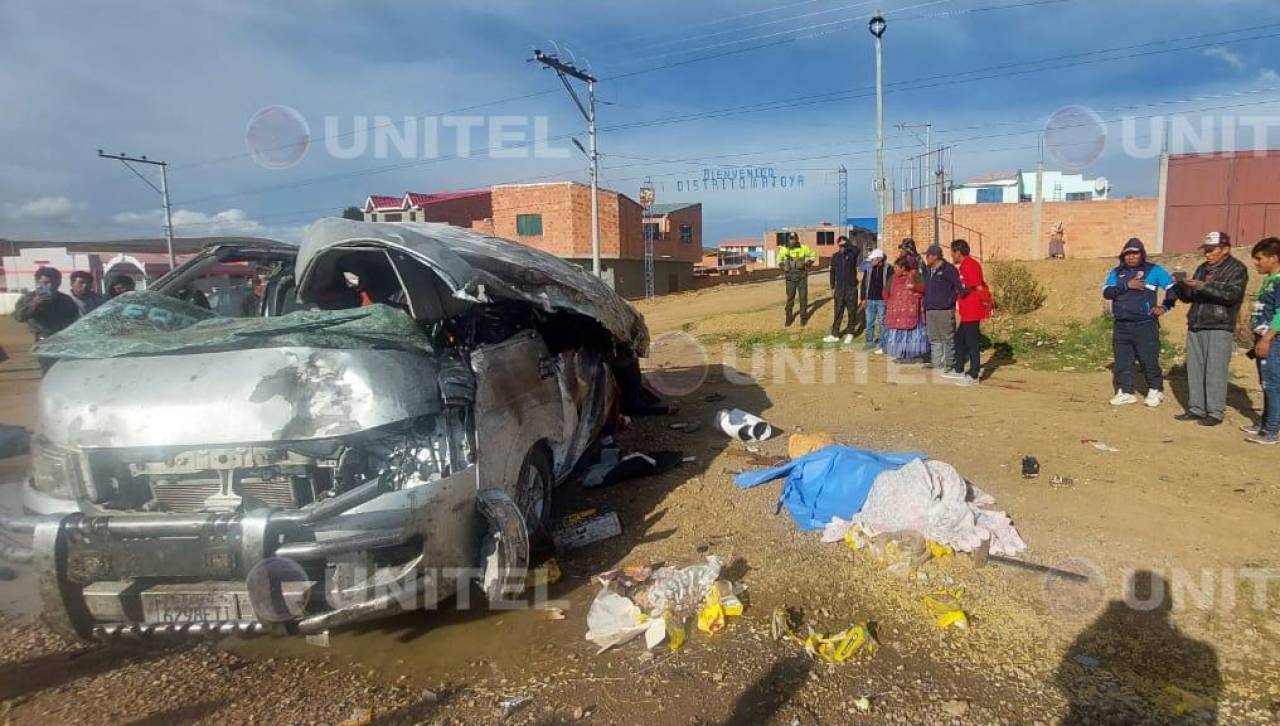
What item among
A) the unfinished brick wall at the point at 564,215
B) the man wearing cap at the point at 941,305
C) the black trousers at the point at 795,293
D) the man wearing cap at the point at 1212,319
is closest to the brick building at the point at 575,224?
the unfinished brick wall at the point at 564,215

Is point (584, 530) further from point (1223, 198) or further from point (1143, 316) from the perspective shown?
point (1223, 198)

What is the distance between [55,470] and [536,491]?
2.10 m

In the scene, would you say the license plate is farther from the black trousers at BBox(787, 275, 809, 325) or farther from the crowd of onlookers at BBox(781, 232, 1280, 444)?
the black trousers at BBox(787, 275, 809, 325)

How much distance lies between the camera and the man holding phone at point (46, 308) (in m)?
7.34

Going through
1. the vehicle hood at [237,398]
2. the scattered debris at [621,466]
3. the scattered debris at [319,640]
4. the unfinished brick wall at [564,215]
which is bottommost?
the scattered debris at [319,640]

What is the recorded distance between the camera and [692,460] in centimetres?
581

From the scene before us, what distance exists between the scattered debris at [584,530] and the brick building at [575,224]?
27001mm

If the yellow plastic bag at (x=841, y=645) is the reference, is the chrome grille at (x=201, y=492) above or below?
above

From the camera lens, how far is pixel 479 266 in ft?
13.2

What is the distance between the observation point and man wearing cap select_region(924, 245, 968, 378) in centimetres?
841

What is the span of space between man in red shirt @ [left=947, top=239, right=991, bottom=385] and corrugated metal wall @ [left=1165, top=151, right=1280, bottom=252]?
1521 cm

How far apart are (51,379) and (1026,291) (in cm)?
1418

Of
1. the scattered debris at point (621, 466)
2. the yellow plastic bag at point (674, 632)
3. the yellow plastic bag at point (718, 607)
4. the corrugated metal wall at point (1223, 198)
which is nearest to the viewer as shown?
the yellow plastic bag at point (674, 632)

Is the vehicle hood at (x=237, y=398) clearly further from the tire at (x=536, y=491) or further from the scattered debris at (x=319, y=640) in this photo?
the scattered debris at (x=319, y=640)
